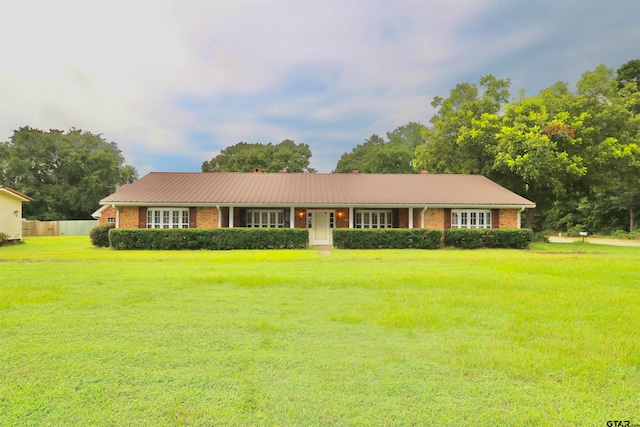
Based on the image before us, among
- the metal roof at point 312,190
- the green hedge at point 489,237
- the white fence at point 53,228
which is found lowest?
the green hedge at point 489,237

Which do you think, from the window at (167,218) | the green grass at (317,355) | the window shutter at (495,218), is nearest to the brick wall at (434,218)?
the window shutter at (495,218)

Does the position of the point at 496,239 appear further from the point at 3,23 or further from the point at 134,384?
the point at 3,23

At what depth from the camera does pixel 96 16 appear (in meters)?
16.5

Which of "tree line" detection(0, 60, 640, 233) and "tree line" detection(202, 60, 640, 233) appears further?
"tree line" detection(0, 60, 640, 233)

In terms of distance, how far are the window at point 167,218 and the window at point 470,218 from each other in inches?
→ 593

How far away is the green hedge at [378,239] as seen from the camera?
17312 mm

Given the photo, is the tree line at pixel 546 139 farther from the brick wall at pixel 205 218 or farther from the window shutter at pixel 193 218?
the window shutter at pixel 193 218

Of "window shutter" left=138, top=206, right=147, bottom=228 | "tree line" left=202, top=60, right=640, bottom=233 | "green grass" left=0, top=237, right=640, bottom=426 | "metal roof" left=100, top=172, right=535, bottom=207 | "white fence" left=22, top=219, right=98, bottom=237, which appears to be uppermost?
"tree line" left=202, top=60, right=640, bottom=233

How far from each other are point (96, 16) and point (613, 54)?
40.2 m

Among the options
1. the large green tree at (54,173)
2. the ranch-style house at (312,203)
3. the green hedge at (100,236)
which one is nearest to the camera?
the green hedge at (100,236)

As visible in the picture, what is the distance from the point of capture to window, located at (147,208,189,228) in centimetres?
1902

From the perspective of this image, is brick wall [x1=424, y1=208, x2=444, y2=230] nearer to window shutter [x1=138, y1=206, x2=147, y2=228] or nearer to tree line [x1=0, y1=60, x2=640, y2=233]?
tree line [x1=0, y1=60, x2=640, y2=233]

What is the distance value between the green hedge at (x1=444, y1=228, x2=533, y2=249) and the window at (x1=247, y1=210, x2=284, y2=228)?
30.9 feet

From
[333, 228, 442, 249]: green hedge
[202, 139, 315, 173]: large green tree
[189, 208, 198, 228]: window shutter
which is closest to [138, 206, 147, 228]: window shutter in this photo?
[189, 208, 198, 228]: window shutter
